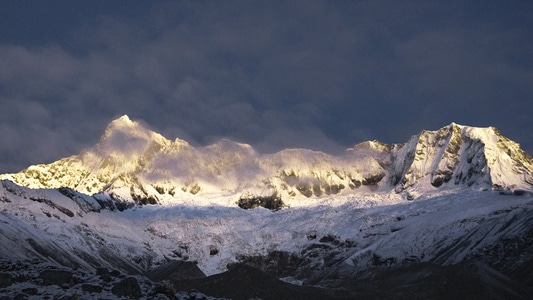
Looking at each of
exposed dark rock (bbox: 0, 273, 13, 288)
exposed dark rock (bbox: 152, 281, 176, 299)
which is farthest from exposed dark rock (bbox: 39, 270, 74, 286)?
exposed dark rock (bbox: 152, 281, 176, 299)

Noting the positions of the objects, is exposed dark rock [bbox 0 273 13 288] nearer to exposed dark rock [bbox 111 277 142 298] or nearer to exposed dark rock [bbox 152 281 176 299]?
exposed dark rock [bbox 111 277 142 298]

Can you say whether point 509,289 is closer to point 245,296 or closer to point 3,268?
point 245,296

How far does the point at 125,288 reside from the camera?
48.5m

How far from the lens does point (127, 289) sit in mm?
48438

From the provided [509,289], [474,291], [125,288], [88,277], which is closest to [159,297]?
[125,288]

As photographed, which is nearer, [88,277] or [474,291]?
[88,277]

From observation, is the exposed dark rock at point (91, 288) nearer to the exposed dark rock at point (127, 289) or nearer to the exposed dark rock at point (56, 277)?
the exposed dark rock at point (127, 289)

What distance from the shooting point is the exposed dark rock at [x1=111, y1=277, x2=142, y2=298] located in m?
48.2

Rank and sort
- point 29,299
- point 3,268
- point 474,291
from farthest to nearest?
point 474,291 < point 3,268 < point 29,299

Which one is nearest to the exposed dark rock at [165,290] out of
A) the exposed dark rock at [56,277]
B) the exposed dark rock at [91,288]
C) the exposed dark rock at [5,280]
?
the exposed dark rock at [91,288]

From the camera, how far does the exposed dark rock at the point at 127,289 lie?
48.2 m

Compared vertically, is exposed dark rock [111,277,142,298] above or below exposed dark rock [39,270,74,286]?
below

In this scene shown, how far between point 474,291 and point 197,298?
13652cm

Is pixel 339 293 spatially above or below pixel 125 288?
above
